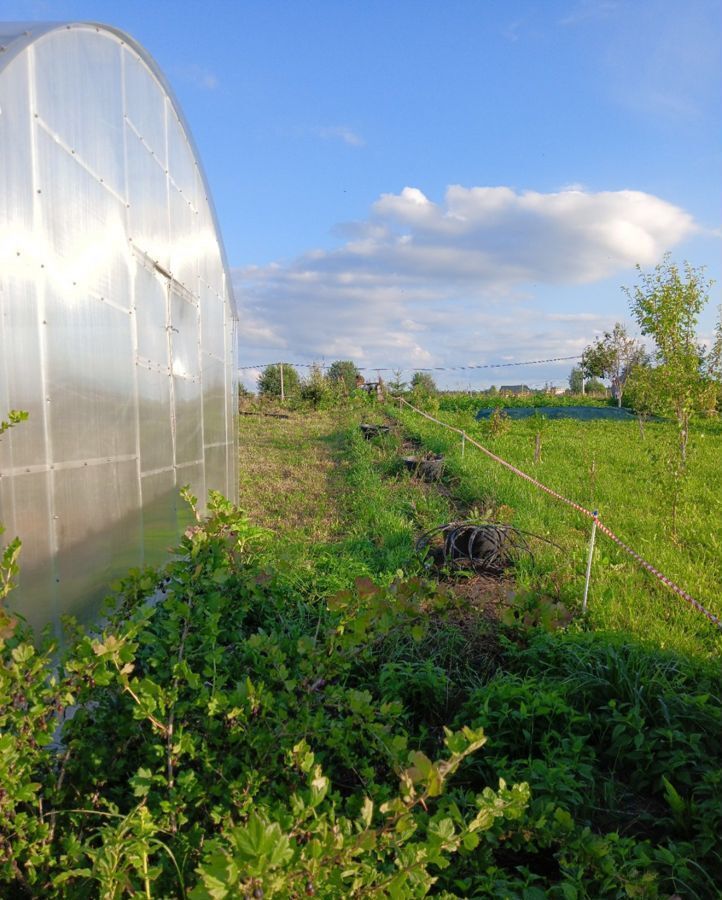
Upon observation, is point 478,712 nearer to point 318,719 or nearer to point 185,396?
point 318,719

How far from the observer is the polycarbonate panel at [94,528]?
316 centimetres

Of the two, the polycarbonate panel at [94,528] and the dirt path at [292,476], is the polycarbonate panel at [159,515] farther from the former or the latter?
the dirt path at [292,476]

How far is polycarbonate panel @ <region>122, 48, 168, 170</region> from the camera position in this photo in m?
4.23

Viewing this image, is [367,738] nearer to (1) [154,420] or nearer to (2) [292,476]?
(1) [154,420]

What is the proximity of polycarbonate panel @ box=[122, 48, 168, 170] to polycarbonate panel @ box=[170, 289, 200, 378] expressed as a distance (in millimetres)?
1077

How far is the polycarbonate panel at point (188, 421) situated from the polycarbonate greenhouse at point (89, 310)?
1.3 inches

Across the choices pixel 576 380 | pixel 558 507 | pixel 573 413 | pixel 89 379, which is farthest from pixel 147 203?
pixel 576 380

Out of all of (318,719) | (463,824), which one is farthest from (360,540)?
(463,824)

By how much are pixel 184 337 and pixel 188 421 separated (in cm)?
72

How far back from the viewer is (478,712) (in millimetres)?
2994

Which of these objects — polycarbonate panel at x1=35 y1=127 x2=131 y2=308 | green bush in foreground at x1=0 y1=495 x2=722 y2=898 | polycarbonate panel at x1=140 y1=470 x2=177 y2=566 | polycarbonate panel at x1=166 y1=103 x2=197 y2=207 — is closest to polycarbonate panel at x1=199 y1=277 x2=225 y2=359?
polycarbonate panel at x1=166 y1=103 x2=197 y2=207

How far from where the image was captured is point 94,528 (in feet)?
11.6

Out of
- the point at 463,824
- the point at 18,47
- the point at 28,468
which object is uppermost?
the point at 18,47

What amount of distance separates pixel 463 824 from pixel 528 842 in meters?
0.75
